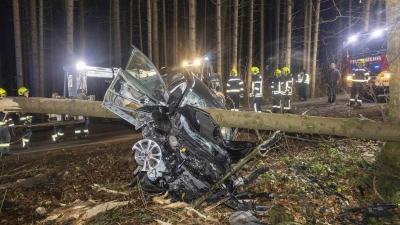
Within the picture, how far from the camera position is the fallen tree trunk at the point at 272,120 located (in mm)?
4352

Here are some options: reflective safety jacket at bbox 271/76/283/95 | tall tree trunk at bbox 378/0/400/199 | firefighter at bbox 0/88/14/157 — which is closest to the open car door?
tall tree trunk at bbox 378/0/400/199

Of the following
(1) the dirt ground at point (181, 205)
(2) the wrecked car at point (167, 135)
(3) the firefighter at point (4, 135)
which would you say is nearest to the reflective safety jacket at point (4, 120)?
(3) the firefighter at point (4, 135)

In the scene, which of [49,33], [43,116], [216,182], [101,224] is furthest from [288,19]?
[49,33]

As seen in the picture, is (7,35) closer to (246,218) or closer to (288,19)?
(288,19)

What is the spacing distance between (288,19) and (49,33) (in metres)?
21.2

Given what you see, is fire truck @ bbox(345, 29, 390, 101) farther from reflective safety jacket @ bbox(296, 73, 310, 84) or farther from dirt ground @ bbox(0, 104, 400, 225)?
dirt ground @ bbox(0, 104, 400, 225)

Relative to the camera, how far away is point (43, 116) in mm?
13617

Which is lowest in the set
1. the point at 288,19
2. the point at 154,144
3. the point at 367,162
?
the point at 367,162

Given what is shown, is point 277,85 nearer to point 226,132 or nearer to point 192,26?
point 192,26

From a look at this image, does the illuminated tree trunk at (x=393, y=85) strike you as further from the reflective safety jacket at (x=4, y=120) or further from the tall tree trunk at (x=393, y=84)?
the reflective safety jacket at (x=4, y=120)

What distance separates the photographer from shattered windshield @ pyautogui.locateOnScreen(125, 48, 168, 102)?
12.9ft

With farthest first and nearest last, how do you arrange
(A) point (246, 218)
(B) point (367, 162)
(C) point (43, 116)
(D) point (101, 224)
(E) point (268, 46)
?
(E) point (268, 46) → (C) point (43, 116) → (B) point (367, 162) → (A) point (246, 218) → (D) point (101, 224)

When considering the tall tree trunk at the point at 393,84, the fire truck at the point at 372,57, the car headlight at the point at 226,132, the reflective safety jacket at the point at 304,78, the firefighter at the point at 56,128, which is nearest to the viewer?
the tall tree trunk at the point at 393,84

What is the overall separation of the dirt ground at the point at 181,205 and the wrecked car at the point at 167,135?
11.6 inches
